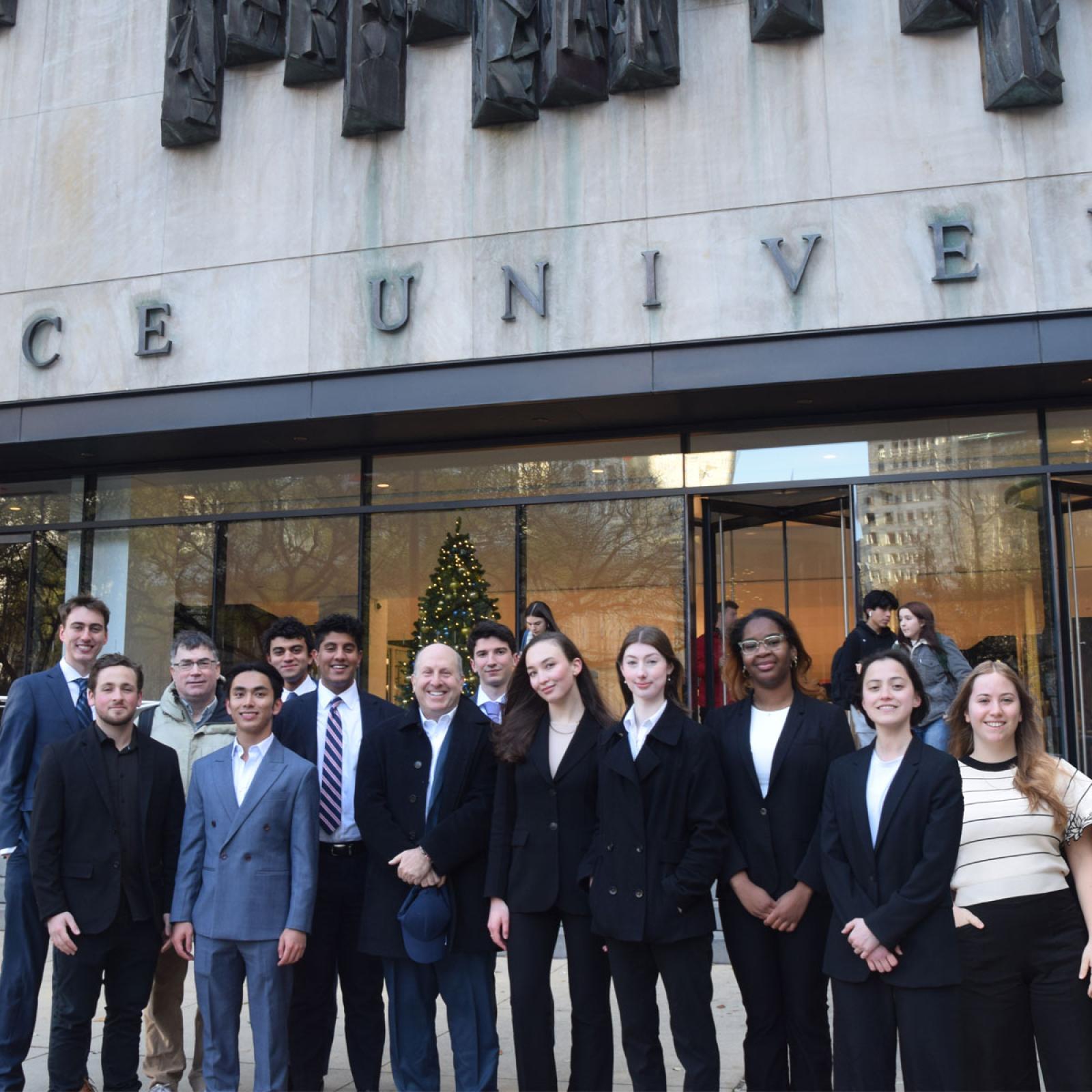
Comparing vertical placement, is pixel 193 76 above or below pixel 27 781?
above

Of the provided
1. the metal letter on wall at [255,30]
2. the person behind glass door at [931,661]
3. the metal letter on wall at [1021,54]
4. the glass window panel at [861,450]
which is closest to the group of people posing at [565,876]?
the person behind glass door at [931,661]

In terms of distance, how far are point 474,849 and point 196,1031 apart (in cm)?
194

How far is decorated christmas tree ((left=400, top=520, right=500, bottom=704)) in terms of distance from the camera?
12.4m

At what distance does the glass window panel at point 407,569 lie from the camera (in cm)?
1246

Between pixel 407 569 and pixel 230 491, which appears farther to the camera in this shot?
pixel 230 491

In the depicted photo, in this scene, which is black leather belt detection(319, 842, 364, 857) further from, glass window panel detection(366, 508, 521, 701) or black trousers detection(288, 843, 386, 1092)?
glass window panel detection(366, 508, 521, 701)

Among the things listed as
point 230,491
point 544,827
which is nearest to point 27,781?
point 544,827

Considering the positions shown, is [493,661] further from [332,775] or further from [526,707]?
[526,707]

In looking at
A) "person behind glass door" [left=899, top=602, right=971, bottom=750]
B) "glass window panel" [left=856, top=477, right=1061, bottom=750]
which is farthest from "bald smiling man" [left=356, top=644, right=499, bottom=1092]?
"glass window panel" [left=856, top=477, right=1061, bottom=750]

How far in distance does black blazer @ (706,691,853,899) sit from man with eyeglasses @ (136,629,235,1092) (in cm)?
244

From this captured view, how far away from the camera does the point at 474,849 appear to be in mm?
5152

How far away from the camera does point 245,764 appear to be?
208 inches

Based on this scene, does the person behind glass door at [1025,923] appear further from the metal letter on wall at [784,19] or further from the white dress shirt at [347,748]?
the metal letter on wall at [784,19]

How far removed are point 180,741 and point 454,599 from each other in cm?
655
